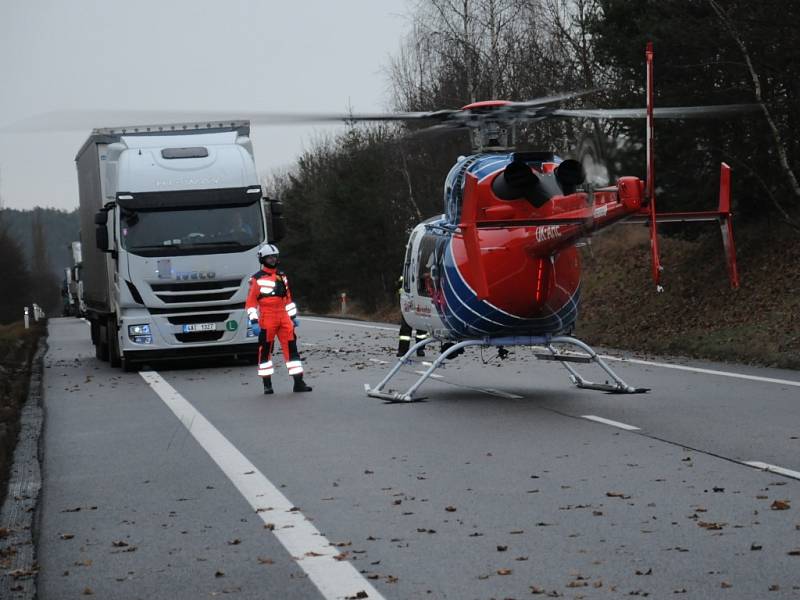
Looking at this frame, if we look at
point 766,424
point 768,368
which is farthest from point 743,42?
point 766,424

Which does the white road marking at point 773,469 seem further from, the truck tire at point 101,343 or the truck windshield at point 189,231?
the truck tire at point 101,343

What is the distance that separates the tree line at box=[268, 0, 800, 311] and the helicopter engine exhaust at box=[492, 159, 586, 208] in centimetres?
40

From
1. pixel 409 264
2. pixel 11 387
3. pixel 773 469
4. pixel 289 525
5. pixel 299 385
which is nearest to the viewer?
pixel 289 525

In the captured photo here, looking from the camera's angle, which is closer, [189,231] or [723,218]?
[723,218]

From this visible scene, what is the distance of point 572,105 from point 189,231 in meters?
19.5

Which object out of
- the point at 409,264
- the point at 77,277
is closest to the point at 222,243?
the point at 409,264

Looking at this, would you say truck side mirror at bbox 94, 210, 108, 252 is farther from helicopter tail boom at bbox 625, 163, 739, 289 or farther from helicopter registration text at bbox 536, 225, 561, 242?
helicopter tail boom at bbox 625, 163, 739, 289

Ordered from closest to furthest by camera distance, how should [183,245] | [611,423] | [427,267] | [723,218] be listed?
[611,423]
[723,218]
[427,267]
[183,245]

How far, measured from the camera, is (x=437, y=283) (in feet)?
51.0

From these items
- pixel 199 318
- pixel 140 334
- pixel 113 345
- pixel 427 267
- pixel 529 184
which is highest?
pixel 529 184

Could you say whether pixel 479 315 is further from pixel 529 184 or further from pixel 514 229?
pixel 529 184

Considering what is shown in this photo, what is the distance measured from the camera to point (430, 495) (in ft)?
29.9

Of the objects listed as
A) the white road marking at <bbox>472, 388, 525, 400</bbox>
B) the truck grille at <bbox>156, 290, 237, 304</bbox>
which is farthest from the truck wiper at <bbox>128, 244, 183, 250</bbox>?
the white road marking at <bbox>472, 388, 525, 400</bbox>

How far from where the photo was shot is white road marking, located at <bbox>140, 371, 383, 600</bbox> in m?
6.60
